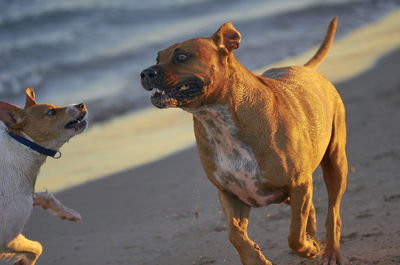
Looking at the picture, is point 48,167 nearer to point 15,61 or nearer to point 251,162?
point 251,162

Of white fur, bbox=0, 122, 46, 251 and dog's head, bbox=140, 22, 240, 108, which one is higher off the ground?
dog's head, bbox=140, 22, 240, 108

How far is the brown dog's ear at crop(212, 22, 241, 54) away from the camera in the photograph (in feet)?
15.9

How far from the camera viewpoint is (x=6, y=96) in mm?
14391

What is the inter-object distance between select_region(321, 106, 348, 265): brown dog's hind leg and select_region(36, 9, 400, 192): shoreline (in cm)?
370

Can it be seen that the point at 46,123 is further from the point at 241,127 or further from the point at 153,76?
the point at 241,127

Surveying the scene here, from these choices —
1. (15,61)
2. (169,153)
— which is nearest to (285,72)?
(169,153)

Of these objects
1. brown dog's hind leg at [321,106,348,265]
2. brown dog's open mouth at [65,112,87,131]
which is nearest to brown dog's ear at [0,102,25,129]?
brown dog's open mouth at [65,112,87,131]

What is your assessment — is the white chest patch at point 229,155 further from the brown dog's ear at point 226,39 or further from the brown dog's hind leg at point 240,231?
the brown dog's ear at point 226,39

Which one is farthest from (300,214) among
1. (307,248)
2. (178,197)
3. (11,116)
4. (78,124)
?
(178,197)

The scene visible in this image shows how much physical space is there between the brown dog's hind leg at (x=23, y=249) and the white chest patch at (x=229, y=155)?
1.66 m

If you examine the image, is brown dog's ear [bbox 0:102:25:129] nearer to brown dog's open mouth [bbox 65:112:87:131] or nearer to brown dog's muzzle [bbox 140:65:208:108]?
brown dog's open mouth [bbox 65:112:87:131]

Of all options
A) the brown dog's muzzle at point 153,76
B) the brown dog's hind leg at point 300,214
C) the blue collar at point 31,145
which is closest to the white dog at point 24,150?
the blue collar at point 31,145

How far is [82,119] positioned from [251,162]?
151 cm

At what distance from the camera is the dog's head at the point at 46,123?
556 centimetres
